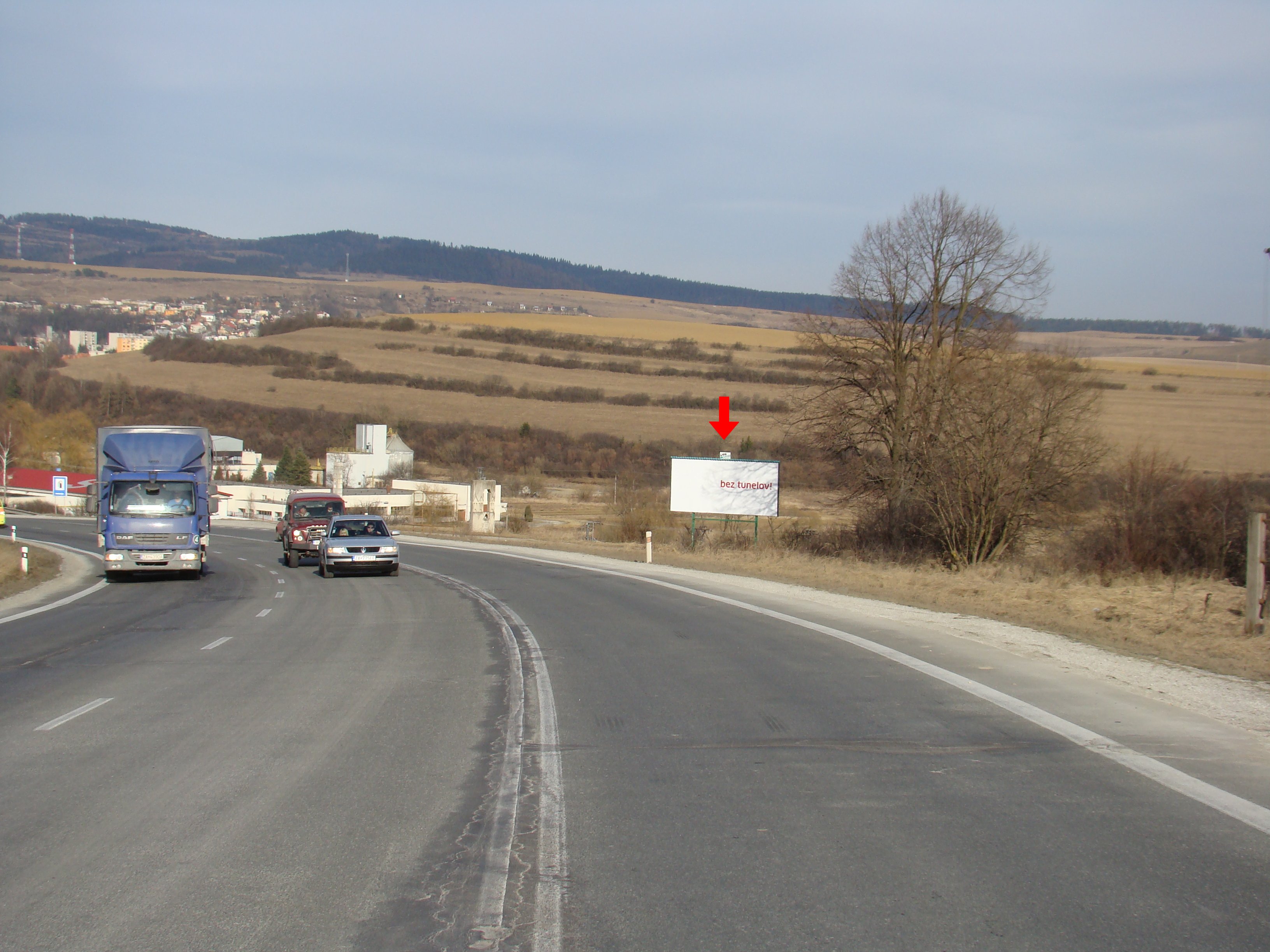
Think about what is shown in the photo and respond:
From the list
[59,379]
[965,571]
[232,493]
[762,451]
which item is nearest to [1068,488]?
[965,571]

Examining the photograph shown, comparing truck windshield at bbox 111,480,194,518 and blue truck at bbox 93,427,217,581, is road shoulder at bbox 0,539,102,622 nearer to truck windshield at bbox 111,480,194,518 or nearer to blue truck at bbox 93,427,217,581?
blue truck at bbox 93,427,217,581

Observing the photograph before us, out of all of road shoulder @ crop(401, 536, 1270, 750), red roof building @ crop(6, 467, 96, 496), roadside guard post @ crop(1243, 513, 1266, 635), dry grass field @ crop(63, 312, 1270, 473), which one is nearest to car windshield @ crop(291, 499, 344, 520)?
road shoulder @ crop(401, 536, 1270, 750)

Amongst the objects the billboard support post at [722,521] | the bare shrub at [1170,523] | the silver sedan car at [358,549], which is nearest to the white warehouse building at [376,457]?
the billboard support post at [722,521]

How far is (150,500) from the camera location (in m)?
26.7

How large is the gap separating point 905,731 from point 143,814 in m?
5.73

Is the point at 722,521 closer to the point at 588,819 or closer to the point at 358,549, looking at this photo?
the point at 358,549

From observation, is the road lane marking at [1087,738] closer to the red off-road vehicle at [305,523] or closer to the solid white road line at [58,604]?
the solid white road line at [58,604]

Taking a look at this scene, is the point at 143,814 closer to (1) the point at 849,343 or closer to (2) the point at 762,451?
(1) the point at 849,343

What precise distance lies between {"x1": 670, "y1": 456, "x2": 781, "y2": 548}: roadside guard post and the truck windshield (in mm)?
18022

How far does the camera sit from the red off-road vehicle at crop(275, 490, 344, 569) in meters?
34.2

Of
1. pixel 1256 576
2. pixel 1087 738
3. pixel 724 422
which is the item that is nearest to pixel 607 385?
pixel 724 422

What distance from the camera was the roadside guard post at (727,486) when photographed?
38719mm

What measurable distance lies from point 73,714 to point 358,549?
1907 cm

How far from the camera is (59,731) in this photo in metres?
8.55
